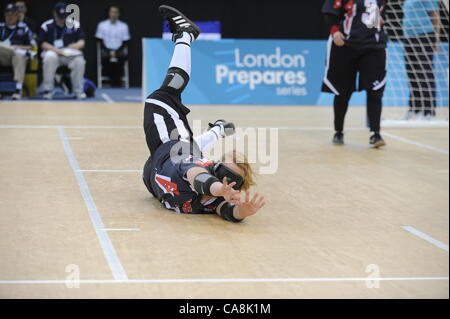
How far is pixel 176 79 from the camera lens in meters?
5.46

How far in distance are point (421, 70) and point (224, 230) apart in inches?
272

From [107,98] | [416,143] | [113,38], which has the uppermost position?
[113,38]

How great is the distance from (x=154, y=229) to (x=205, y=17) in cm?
1021

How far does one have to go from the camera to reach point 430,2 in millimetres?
10234

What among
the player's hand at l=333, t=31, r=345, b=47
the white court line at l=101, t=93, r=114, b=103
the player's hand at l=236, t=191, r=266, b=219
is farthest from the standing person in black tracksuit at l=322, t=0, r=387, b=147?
the white court line at l=101, t=93, r=114, b=103

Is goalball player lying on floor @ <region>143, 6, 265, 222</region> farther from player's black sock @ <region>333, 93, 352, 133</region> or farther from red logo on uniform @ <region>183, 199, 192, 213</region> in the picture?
player's black sock @ <region>333, 93, 352, 133</region>

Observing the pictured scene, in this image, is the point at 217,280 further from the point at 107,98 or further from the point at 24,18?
the point at 24,18

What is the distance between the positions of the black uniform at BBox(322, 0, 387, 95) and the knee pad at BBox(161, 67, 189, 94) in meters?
2.61

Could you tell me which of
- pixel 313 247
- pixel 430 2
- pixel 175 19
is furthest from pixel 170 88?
pixel 430 2

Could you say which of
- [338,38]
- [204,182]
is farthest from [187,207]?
[338,38]

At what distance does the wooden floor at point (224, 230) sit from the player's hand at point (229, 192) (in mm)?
239

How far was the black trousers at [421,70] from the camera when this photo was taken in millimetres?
10461

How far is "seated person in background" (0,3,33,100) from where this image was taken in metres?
11.4

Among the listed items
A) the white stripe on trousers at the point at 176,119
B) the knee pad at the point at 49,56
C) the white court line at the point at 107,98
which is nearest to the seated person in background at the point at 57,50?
the knee pad at the point at 49,56
